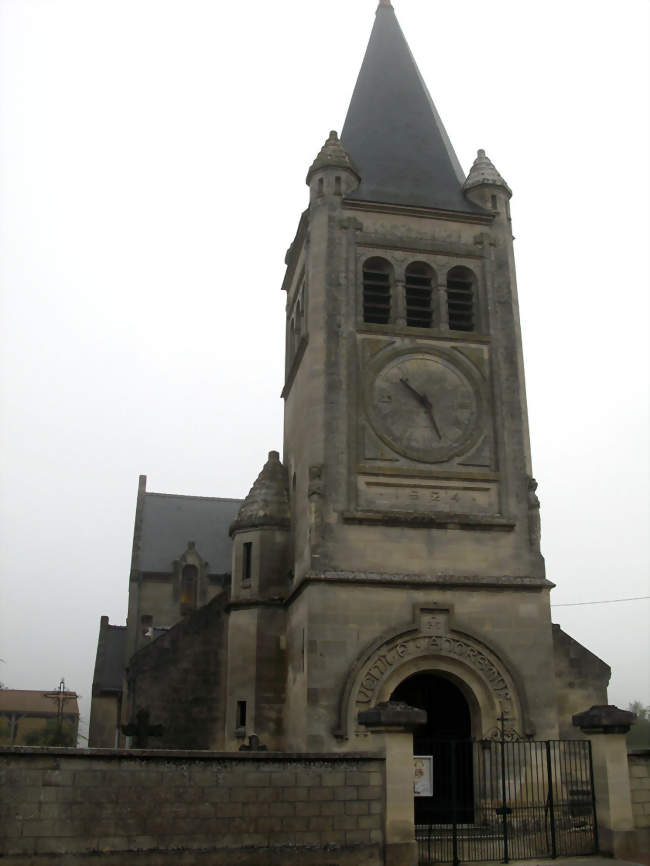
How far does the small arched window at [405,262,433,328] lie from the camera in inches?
888

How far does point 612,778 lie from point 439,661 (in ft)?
18.7

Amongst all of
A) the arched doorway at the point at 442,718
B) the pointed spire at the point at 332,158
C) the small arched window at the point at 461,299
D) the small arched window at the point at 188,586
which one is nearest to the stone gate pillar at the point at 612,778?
the arched doorway at the point at 442,718

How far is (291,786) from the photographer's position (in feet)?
39.7

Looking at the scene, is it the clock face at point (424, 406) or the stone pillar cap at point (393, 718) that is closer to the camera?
the stone pillar cap at point (393, 718)

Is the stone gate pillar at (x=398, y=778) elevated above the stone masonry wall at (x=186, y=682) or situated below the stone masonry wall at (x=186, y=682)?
below

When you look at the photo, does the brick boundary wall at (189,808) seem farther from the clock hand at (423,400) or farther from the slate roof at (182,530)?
the slate roof at (182,530)

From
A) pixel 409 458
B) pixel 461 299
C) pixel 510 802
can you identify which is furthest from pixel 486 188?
pixel 510 802

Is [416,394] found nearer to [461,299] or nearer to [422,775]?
[461,299]

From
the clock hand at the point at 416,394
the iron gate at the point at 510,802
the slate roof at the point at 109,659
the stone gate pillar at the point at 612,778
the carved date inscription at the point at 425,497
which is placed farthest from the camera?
the slate roof at the point at 109,659

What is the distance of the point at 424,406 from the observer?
69.2ft

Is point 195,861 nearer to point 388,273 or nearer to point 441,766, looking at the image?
point 441,766

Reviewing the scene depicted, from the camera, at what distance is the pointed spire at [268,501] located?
74.0 ft

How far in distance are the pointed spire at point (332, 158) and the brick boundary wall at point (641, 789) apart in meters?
16.1

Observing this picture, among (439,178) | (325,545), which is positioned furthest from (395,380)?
(439,178)
